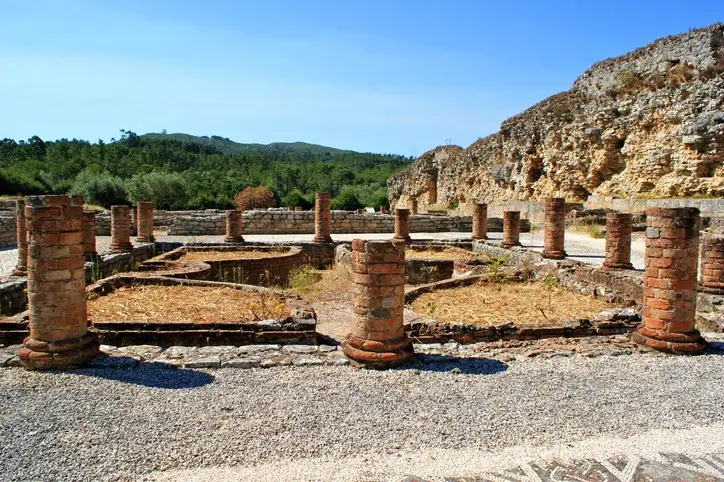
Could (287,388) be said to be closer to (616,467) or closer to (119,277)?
(616,467)

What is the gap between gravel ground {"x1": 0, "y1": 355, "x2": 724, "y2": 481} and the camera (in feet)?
13.0

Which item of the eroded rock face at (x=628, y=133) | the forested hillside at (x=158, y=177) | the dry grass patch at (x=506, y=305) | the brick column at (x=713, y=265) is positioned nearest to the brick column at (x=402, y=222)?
the dry grass patch at (x=506, y=305)

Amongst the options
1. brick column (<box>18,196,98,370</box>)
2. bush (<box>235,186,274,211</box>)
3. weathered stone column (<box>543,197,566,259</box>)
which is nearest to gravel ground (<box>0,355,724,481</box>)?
brick column (<box>18,196,98,370</box>)

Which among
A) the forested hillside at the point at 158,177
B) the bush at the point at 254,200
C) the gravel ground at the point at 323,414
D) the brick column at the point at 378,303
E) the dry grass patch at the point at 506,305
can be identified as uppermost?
the forested hillside at the point at 158,177

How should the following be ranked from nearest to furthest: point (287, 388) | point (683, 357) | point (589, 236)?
point (287, 388)
point (683, 357)
point (589, 236)

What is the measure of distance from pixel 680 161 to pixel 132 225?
24654mm

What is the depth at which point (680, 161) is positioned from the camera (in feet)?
80.9

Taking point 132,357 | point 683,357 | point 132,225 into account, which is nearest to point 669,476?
point 683,357

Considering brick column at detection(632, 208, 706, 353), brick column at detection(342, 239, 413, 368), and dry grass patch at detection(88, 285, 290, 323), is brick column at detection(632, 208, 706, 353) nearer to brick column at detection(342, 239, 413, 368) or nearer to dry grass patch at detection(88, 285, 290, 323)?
brick column at detection(342, 239, 413, 368)

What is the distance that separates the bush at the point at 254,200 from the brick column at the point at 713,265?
41.2m

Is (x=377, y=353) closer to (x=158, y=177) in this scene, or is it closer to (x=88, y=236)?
(x=88, y=236)

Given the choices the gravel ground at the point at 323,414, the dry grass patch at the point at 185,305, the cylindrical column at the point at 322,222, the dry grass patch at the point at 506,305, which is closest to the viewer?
the gravel ground at the point at 323,414

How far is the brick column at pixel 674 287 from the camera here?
6672 millimetres

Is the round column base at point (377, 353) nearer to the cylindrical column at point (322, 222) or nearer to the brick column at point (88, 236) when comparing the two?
the brick column at point (88, 236)
